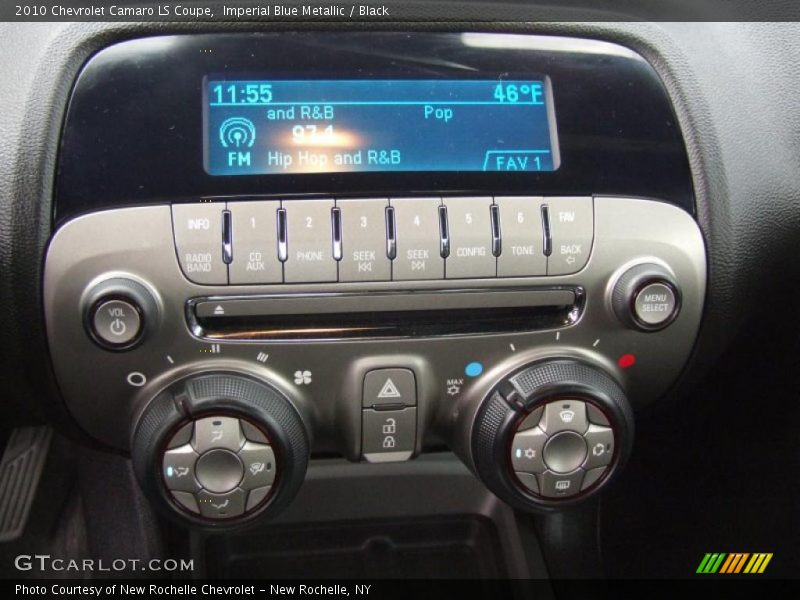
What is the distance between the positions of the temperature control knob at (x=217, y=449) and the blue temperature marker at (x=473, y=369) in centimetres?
20

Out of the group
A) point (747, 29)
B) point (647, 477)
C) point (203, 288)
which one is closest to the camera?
point (203, 288)

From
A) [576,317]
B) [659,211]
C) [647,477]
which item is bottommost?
[647,477]

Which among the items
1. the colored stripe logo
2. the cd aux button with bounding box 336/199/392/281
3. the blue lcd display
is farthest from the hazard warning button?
the colored stripe logo

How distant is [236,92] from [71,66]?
6.7 inches

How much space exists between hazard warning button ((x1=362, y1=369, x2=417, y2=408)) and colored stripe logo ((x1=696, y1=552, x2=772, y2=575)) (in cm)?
57

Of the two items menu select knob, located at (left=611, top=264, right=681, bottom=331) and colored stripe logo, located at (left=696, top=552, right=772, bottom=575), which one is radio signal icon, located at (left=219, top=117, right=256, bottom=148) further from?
colored stripe logo, located at (left=696, top=552, right=772, bottom=575)

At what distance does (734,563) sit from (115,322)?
897 mm

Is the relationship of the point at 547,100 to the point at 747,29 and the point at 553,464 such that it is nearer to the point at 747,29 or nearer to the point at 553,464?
the point at 747,29

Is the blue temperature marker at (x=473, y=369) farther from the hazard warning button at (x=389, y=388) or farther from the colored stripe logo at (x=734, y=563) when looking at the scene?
the colored stripe logo at (x=734, y=563)

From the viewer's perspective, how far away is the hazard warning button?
0.91 m

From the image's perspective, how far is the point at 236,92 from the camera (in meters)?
0.88

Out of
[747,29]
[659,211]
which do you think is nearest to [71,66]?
[659,211]

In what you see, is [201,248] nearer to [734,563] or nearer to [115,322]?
[115,322]

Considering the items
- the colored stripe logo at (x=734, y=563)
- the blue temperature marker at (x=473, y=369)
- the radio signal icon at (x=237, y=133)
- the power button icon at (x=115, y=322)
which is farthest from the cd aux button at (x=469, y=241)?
the colored stripe logo at (x=734, y=563)
